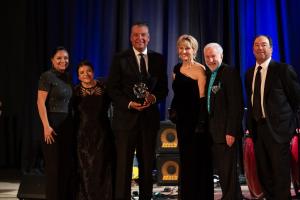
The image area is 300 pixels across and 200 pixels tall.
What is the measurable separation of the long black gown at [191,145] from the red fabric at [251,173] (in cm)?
119

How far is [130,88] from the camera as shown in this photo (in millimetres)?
3955

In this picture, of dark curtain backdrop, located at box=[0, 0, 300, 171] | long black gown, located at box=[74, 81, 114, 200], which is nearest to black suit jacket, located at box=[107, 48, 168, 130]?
long black gown, located at box=[74, 81, 114, 200]

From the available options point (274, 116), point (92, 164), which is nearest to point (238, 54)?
point (274, 116)

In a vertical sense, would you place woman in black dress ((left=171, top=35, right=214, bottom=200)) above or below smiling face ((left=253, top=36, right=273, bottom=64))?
below

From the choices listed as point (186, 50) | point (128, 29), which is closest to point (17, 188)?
point (128, 29)

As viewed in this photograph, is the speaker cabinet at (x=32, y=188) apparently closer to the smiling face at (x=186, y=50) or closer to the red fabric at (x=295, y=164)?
the smiling face at (x=186, y=50)

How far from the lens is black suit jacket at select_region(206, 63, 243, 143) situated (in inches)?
153

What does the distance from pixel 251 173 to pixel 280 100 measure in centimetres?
134

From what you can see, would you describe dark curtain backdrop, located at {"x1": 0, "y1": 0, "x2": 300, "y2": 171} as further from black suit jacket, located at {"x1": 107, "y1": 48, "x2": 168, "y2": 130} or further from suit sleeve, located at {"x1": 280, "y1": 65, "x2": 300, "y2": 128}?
black suit jacket, located at {"x1": 107, "y1": 48, "x2": 168, "y2": 130}

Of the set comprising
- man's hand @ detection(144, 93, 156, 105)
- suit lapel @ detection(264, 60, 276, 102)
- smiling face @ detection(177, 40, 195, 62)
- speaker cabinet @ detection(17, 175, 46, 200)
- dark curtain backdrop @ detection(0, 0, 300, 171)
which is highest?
Answer: dark curtain backdrop @ detection(0, 0, 300, 171)

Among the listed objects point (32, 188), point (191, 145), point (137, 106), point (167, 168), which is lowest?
point (32, 188)

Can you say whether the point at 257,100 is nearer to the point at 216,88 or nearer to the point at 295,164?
the point at 216,88

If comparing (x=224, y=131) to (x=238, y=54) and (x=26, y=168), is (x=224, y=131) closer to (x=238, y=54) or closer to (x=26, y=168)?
(x=238, y=54)

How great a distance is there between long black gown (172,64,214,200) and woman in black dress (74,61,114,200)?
71 centimetres
